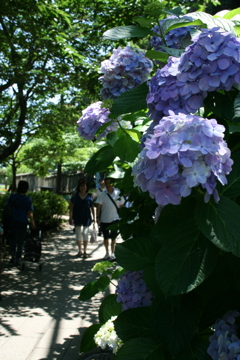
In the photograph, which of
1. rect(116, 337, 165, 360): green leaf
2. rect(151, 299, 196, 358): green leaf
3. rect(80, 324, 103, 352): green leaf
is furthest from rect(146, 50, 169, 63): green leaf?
rect(80, 324, 103, 352): green leaf

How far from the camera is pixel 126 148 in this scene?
1.89 m

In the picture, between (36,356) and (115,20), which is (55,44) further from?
(36,356)

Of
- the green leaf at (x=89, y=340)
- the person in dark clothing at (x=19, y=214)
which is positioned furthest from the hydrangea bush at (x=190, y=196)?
the person in dark clothing at (x=19, y=214)

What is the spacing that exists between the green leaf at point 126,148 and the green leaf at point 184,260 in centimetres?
63

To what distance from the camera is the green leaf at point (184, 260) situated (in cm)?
118

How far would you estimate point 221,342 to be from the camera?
1400mm

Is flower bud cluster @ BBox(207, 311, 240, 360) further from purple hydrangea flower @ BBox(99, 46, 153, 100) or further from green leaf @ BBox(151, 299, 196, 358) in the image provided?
purple hydrangea flower @ BBox(99, 46, 153, 100)

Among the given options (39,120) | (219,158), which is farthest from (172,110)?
(39,120)

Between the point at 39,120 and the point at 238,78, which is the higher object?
the point at 39,120

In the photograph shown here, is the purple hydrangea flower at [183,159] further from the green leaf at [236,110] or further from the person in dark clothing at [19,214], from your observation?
the person in dark clothing at [19,214]

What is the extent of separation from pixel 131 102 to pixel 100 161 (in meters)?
0.51

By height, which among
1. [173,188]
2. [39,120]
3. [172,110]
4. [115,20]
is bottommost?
[173,188]

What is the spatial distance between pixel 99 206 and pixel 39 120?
202 inches

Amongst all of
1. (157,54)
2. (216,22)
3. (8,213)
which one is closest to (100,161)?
(157,54)
